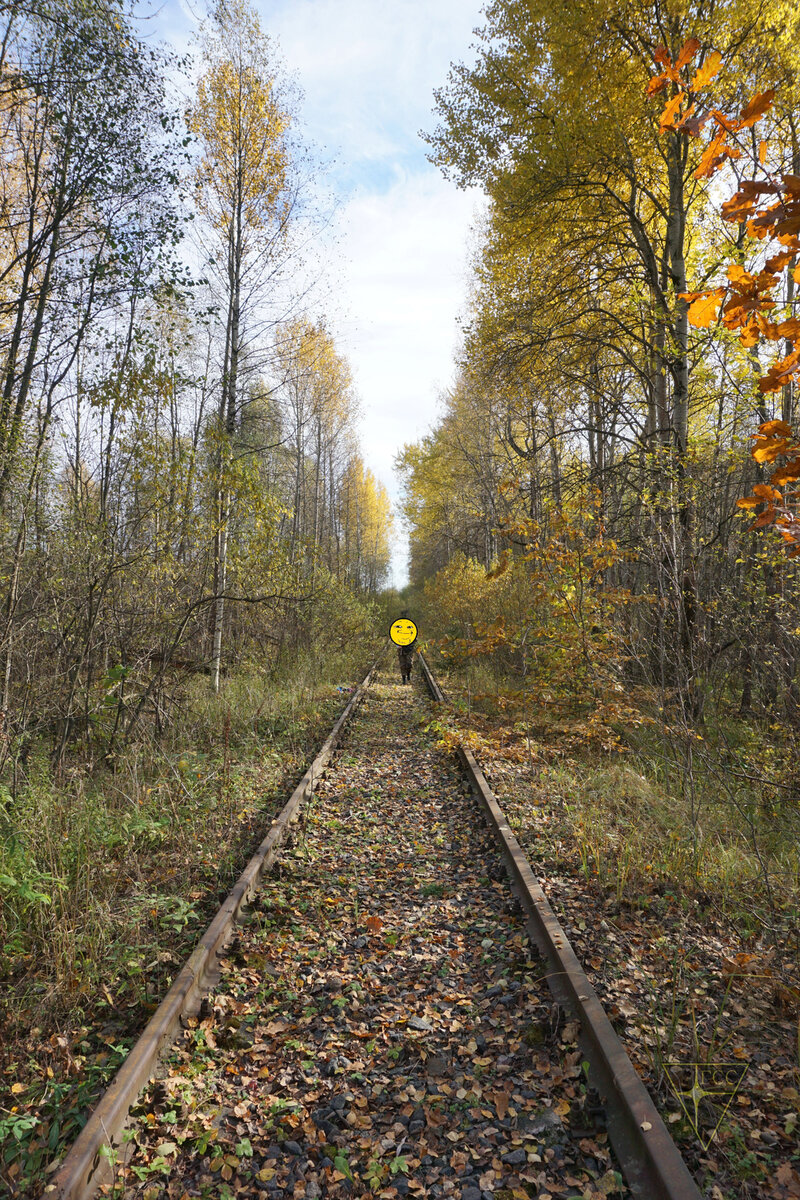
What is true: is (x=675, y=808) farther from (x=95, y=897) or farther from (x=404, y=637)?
(x=404, y=637)

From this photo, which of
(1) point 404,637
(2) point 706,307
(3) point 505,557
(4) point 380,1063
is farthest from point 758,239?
(1) point 404,637

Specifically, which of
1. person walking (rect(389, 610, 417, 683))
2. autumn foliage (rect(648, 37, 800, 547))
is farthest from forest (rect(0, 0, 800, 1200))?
person walking (rect(389, 610, 417, 683))

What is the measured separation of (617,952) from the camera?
366cm

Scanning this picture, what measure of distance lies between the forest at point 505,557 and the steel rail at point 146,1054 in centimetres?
20

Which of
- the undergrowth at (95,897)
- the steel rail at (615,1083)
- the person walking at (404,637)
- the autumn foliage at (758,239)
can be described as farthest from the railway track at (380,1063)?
the person walking at (404,637)

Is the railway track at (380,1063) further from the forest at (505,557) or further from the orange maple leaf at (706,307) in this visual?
the orange maple leaf at (706,307)

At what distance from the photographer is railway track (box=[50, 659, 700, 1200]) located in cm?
237

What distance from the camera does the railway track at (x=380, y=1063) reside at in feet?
7.79

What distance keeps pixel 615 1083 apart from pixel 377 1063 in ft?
3.93

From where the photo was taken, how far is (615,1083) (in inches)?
99.1

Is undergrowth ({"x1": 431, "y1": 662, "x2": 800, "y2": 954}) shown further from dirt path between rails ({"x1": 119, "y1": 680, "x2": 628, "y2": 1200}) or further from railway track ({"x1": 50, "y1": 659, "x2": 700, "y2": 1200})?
dirt path between rails ({"x1": 119, "y1": 680, "x2": 628, "y2": 1200})

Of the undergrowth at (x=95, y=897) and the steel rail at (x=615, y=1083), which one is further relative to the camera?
the undergrowth at (x=95, y=897)

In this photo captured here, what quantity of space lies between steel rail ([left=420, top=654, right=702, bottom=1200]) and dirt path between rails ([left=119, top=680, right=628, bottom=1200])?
0.08 m

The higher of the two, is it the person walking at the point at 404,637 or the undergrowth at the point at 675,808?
the person walking at the point at 404,637
